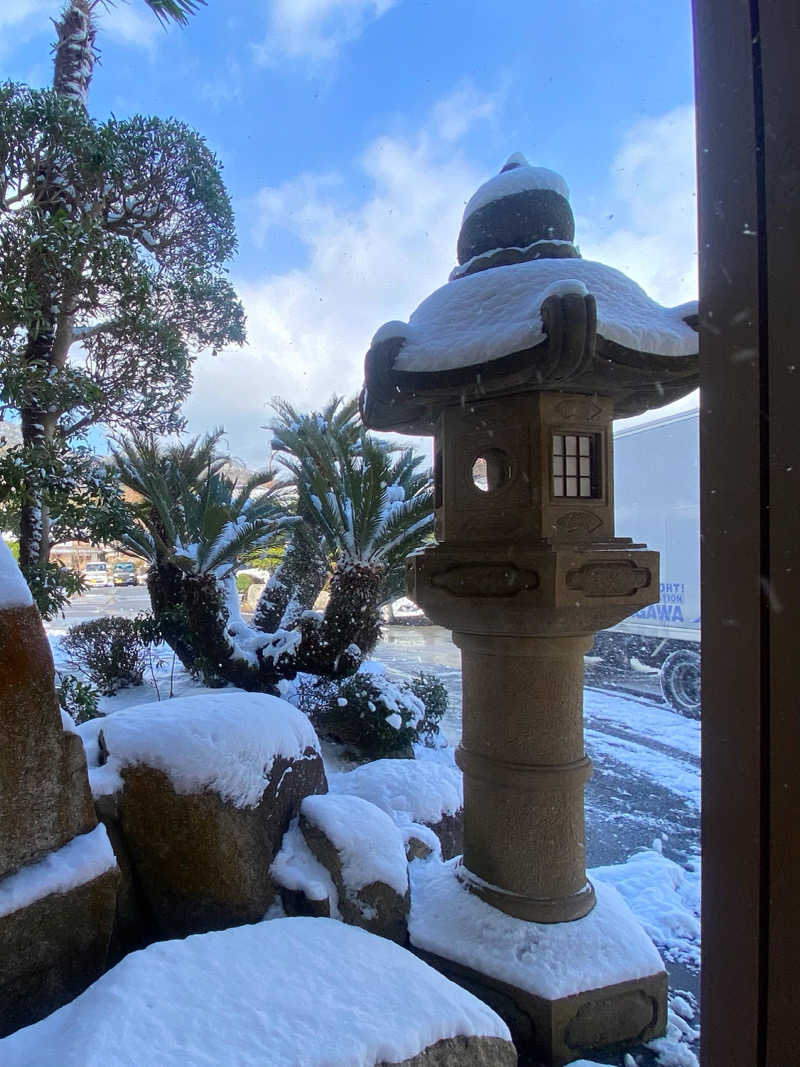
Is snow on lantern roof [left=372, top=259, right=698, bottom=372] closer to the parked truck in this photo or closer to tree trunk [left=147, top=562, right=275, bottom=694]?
the parked truck

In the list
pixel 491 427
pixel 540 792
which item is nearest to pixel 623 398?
pixel 491 427

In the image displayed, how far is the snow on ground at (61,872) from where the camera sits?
1628 mm

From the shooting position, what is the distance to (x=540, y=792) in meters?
2.23

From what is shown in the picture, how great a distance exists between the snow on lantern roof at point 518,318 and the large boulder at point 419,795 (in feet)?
7.73

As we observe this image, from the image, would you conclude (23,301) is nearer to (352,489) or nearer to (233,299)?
(233,299)

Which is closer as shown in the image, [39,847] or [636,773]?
[39,847]

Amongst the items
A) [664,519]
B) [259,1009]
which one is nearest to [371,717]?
[664,519]

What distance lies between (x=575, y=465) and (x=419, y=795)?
2.19m

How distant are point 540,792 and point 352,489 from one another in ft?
12.8

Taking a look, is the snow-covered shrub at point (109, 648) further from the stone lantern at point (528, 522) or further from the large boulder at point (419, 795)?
the stone lantern at point (528, 522)

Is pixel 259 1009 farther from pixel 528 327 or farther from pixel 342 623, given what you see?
pixel 342 623

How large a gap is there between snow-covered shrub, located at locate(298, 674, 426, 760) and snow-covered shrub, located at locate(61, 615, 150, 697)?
8.65ft

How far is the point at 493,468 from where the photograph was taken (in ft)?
7.80

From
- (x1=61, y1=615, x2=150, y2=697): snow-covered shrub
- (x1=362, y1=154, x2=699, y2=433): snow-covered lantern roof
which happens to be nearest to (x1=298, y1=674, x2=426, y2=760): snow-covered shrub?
(x1=61, y1=615, x2=150, y2=697): snow-covered shrub
